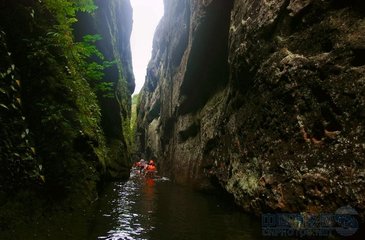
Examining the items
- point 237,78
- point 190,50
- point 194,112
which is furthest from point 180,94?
point 237,78

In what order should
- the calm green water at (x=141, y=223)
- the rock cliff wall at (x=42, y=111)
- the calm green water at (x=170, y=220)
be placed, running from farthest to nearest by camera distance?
1. the rock cliff wall at (x=42, y=111)
2. the calm green water at (x=170, y=220)
3. the calm green water at (x=141, y=223)

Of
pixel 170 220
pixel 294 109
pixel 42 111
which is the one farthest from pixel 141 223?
pixel 294 109

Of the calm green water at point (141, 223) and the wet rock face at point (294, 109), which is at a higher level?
the wet rock face at point (294, 109)

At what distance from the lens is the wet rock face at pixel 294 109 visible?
6.16m

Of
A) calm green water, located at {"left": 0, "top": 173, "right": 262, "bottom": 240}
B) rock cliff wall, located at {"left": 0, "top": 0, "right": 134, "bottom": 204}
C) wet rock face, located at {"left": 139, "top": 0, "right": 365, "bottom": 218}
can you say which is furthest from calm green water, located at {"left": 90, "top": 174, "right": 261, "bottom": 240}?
rock cliff wall, located at {"left": 0, "top": 0, "right": 134, "bottom": 204}

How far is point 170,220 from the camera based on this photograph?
7883 millimetres

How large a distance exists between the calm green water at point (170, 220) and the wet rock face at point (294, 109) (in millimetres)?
793

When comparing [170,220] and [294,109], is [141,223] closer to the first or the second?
[170,220]

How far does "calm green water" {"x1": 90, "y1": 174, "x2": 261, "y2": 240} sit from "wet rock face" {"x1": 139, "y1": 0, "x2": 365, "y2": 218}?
0.79m


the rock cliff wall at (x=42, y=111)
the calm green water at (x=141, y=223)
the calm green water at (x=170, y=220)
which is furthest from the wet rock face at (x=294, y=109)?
the rock cliff wall at (x=42, y=111)

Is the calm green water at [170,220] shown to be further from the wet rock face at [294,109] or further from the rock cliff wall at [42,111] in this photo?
the rock cliff wall at [42,111]

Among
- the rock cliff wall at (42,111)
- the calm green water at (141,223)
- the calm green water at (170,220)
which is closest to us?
the calm green water at (141,223)

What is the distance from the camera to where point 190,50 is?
54.9 feet

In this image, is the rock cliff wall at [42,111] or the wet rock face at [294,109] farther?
the rock cliff wall at [42,111]
